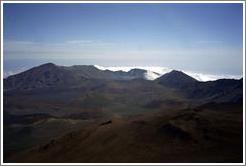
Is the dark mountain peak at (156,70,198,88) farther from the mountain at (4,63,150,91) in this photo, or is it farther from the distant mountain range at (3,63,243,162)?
the mountain at (4,63,150,91)

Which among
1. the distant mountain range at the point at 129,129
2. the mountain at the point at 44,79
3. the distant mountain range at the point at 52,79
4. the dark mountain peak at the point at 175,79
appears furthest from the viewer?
the mountain at the point at 44,79

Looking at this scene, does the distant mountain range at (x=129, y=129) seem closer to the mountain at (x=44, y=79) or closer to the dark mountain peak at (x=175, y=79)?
the dark mountain peak at (x=175, y=79)

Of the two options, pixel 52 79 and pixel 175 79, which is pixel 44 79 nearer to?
pixel 52 79

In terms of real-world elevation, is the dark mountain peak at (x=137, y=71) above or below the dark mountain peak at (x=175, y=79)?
below

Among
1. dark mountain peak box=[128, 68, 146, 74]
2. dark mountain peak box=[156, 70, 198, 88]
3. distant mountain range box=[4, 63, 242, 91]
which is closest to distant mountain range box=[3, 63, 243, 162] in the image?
dark mountain peak box=[156, 70, 198, 88]

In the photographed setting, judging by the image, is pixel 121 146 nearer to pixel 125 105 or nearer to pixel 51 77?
pixel 125 105

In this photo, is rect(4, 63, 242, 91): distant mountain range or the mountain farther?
the mountain

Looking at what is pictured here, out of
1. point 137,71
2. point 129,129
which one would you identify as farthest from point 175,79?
point 129,129

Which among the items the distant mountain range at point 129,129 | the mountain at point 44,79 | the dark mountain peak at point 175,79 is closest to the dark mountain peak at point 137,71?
the mountain at point 44,79

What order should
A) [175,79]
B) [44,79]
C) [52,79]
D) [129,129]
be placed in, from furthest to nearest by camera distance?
[52,79] < [44,79] < [175,79] < [129,129]

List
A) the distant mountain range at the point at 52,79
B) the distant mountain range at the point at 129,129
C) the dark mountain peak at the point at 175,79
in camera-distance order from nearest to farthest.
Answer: the distant mountain range at the point at 129,129 → the dark mountain peak at the point at 175,79 → the distant mountain range at the point at 52,79

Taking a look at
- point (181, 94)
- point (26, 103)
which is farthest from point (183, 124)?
point (181, 94)
